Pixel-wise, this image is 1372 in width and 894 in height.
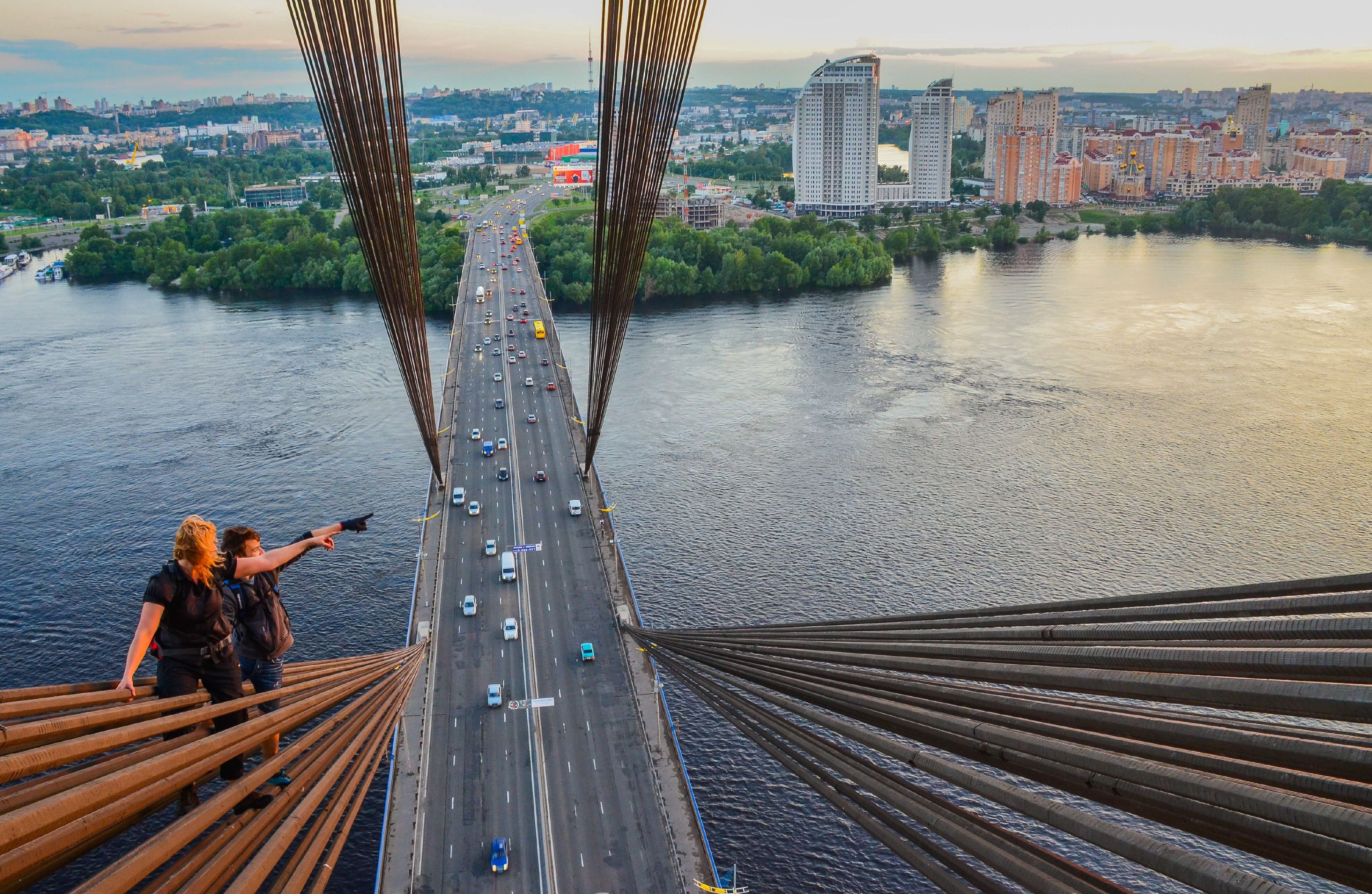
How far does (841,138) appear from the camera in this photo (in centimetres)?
5469

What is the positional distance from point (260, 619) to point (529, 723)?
755 centimetres

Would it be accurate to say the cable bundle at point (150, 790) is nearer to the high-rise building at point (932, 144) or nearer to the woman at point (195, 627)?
the woman at point (195, 627)

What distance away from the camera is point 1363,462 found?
59.4 feet

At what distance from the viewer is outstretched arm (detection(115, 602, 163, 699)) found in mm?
2172

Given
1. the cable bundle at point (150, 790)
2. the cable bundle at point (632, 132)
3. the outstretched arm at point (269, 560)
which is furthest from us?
the cable bundle at point (632, 132)

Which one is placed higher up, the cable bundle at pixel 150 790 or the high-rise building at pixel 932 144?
the high-rise building at pixel 932 144

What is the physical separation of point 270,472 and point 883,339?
622 inches

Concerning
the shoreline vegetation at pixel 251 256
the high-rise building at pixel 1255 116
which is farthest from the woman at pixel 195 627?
the high-rise building at pixel 1255 116

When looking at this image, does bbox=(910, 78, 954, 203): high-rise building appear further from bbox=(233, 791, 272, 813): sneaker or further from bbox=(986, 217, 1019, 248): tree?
bbox=(233, 791, 272, 813): sneaker

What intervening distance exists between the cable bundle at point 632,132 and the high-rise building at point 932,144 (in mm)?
49777

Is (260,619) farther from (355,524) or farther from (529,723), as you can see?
(529,723)

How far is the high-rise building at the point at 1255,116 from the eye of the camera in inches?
2906

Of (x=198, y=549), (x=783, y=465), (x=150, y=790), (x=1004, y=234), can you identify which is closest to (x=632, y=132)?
(x=198, y=549)

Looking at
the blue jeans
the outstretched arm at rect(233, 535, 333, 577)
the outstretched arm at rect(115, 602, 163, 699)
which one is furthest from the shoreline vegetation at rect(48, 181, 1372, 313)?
the outstretched arm at rect(115, 602, 163, 699)
